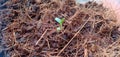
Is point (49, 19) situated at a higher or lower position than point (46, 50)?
higher

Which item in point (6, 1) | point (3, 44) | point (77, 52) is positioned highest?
point (6, 1)

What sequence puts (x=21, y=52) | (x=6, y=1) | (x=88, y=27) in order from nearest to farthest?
(x=21, y=52)
(x=88, y=27)
(x=6, y=1)

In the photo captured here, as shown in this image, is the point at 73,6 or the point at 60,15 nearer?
the point at 60,15

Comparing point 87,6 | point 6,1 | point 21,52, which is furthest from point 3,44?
point 87,6

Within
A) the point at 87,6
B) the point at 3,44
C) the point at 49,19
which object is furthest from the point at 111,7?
the point at 3,44

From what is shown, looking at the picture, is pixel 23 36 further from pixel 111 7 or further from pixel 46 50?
pixel 111 7

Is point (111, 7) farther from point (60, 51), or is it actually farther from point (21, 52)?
point (21, 52)

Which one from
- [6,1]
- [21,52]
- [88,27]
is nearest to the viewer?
[21,52]
